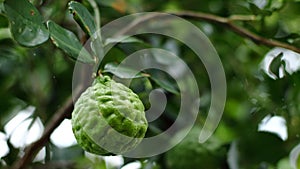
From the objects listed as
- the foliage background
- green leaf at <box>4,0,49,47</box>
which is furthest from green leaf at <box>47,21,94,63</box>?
the foliage background

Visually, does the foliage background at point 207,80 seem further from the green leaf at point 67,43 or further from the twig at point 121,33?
the green leaf at point 67,43

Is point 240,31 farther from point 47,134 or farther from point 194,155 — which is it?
point 47,134

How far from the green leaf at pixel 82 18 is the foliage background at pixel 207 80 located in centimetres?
18

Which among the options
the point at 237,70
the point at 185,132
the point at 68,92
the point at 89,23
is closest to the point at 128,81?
the point at 89,23

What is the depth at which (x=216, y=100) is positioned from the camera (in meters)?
1.19

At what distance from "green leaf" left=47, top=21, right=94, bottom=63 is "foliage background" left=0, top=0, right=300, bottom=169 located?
0.19 meters

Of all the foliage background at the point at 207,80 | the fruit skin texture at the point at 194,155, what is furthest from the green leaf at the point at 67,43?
the fruit skin texture at the point at 194,155

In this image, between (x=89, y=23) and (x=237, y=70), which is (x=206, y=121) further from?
(x=89, y=23)

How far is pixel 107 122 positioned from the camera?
68 cm

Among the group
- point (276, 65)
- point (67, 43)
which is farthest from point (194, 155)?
point (67, 43)

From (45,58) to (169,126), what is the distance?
13.9 inches

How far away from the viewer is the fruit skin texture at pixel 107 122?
0.68 meters

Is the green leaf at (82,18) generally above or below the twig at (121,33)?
above

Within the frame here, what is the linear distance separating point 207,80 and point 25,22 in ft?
2.25
